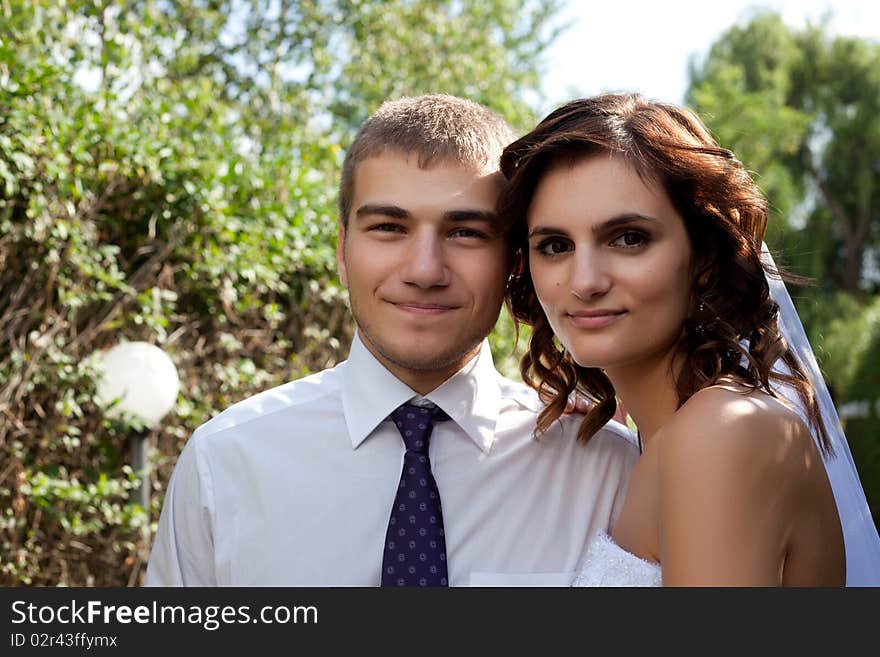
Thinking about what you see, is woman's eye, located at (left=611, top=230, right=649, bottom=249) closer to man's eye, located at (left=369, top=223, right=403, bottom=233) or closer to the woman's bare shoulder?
the woman's bare shoulder

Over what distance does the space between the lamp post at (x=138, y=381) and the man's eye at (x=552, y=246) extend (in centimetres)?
251

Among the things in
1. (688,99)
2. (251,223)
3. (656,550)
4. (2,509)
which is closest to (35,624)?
(656,550)

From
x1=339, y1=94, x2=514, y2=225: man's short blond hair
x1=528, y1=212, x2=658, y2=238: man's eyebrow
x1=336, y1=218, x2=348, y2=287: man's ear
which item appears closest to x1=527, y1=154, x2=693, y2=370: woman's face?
x1=528, y1=212, x2=658, y2=238: man's eyebrow

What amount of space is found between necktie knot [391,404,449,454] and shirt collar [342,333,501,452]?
0.02 m

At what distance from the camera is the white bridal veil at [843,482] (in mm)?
2193

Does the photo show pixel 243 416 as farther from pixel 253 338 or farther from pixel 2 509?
pixel 253 338

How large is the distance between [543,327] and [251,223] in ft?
8.23

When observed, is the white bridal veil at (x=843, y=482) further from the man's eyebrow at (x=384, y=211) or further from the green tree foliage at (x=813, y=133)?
the green tree foliage at (x=813, y=133)

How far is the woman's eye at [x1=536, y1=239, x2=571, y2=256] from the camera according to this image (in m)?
2.12

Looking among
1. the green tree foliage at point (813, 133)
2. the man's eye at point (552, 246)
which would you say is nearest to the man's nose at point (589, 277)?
the man's eye at point (552, 246)

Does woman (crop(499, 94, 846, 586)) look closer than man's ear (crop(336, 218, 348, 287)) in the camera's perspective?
Yes

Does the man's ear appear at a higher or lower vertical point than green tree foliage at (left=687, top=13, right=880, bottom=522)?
lower

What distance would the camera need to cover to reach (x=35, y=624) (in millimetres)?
1991

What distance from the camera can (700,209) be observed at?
6.76 feet
